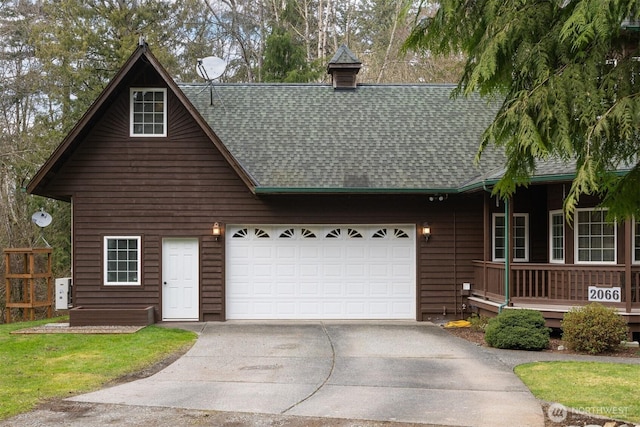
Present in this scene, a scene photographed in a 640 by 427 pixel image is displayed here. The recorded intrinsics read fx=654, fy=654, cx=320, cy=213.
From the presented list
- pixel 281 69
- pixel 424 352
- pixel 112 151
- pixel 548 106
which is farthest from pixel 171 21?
pixel 548 106

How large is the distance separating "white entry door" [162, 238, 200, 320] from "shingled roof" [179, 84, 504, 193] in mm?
2247

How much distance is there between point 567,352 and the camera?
35.1ft

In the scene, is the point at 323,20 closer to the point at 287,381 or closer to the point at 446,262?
the point at 446,262

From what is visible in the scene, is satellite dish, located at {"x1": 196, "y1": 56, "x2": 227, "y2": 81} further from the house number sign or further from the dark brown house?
the house number sign

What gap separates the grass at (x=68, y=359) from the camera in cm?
795

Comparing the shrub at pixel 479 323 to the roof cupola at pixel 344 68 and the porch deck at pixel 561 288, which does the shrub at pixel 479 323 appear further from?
the roof cupola at pixel 344 68

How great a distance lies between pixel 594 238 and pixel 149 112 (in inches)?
376

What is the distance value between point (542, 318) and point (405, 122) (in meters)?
6.65

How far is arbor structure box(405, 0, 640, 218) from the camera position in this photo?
4.40 metres

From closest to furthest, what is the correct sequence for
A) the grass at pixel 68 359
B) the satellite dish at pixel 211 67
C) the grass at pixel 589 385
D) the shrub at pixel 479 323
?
the grass at pixel 589 385, the grass at pixel 68 359, the shrub at pixel 479 323, the satellite dish at pixel 211 67

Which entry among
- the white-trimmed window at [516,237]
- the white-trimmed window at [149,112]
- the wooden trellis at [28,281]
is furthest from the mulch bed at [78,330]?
the white-trimmed window at [516,237]

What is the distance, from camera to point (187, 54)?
27469 millimetres

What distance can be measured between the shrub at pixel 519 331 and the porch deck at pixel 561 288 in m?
0.78

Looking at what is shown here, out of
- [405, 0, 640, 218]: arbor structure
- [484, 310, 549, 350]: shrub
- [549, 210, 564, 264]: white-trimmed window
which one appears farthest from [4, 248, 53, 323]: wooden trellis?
[405, 0, 640, 218]: arbor structure
